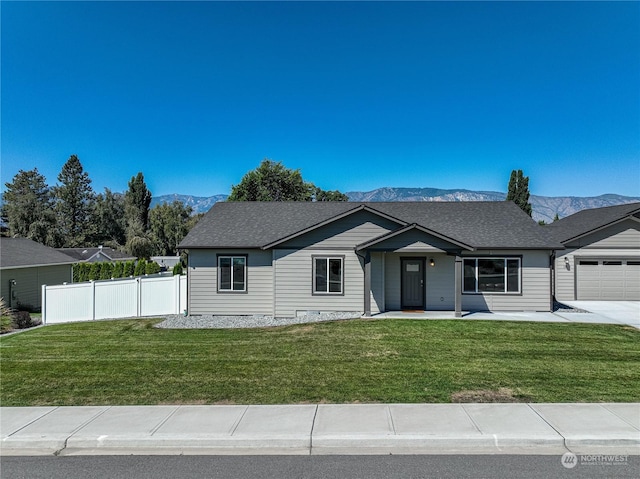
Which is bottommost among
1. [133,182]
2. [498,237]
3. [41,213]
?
[498,237]

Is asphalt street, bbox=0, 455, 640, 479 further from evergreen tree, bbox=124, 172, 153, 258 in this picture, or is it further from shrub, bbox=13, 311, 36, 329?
evergreen tree, bbox=124, 172, 153, 258

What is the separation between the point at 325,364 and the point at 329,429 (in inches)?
129

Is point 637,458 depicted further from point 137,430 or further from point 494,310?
point 494,310

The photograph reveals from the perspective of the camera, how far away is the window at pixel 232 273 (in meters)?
16.6

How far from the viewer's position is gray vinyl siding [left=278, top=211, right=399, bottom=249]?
15.8 meters

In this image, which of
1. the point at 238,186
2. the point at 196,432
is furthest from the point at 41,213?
the point at 196,432

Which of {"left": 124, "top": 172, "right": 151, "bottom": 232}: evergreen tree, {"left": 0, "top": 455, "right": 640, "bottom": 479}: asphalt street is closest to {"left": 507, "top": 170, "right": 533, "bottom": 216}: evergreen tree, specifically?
{"left": 0, "top": 455, "right": 640, "bottom": 479}: asphalt street

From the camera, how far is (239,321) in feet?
50.1

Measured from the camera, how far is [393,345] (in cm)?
1083

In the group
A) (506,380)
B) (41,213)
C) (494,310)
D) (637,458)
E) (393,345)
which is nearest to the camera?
(637,458)

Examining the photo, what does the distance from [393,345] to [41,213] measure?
60.4 metres

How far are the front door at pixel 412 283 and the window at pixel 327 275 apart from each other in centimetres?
266

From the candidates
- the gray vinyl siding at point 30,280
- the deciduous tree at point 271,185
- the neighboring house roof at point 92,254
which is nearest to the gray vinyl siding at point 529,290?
the gray vinyl siding at point 30,280

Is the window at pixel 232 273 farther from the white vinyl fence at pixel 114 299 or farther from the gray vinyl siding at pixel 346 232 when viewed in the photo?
the gray vinyl siding at pixel 346 232
